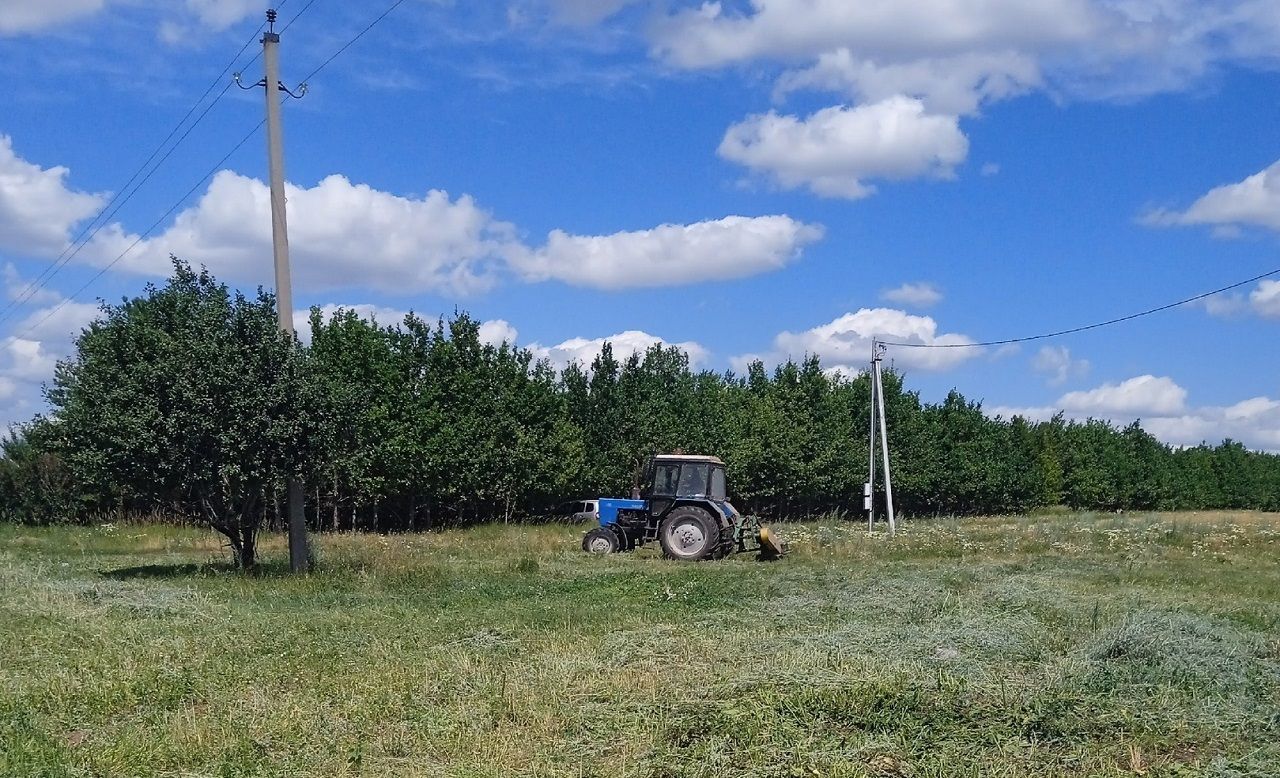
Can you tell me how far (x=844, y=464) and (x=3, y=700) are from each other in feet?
137

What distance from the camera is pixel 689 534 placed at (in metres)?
23.0

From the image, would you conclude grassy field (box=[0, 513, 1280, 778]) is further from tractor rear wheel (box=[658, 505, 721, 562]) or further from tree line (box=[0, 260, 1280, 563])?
tractor rear wheel (box=[658, 505, 721, 562])

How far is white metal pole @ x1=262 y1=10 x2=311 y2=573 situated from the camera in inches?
701

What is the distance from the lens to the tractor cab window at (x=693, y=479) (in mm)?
23656

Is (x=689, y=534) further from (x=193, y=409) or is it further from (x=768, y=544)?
(x=193, y=409)

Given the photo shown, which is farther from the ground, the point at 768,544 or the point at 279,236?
the point at 279,236

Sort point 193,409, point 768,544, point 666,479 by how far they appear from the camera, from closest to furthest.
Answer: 1. point 193,409
2. point 768,544
3. point 666,479

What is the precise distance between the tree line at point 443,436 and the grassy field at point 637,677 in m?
2.07

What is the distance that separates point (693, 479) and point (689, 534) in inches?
50.1

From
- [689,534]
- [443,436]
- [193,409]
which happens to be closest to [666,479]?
[689,534]

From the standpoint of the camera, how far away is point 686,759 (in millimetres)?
6895

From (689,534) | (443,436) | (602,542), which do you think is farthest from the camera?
(443,436)

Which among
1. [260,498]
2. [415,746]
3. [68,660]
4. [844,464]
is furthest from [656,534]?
[844,464]

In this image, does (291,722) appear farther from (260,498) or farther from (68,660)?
(260,498)
